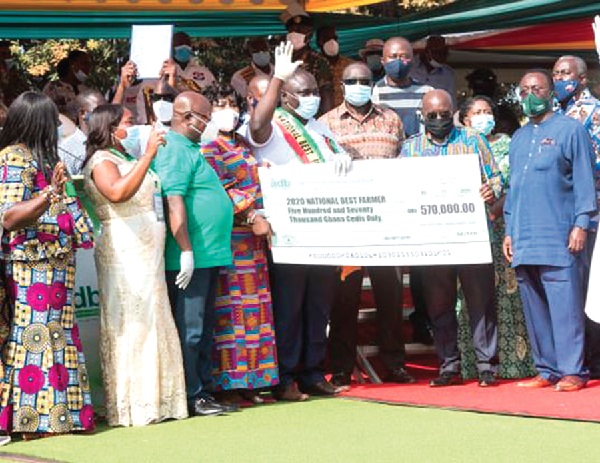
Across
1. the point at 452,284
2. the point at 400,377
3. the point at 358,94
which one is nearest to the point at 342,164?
the point at 358,94

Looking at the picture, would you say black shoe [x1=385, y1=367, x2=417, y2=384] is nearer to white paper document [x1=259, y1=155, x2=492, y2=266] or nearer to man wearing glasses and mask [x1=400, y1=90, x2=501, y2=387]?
man wearing glasses and mask [x1=400, y1=90, x2=501, y2=387]

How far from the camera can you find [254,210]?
906 centimetres

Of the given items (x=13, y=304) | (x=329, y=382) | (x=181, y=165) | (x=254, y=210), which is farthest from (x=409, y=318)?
(x=13, y=304)

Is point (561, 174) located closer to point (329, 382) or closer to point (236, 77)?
point (329, 382)

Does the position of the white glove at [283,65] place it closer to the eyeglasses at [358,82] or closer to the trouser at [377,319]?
the eyeglasses at [358,82]

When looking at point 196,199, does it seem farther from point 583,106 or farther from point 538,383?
point 583,106

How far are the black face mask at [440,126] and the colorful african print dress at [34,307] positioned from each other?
2657mm

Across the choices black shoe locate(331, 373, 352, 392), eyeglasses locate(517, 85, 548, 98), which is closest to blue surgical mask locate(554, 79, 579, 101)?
eyeglasses locate(517, 85, 548, 98)

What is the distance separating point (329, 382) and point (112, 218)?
2106mm

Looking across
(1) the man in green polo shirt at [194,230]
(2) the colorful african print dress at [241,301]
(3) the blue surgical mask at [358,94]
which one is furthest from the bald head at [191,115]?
(3) the blue surgical mask at [358,94]

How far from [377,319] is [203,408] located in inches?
71.8

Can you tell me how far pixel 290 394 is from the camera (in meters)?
9.15

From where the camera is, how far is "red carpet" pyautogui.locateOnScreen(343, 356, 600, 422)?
328 inches

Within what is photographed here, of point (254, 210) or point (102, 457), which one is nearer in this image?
point (102, 457)
